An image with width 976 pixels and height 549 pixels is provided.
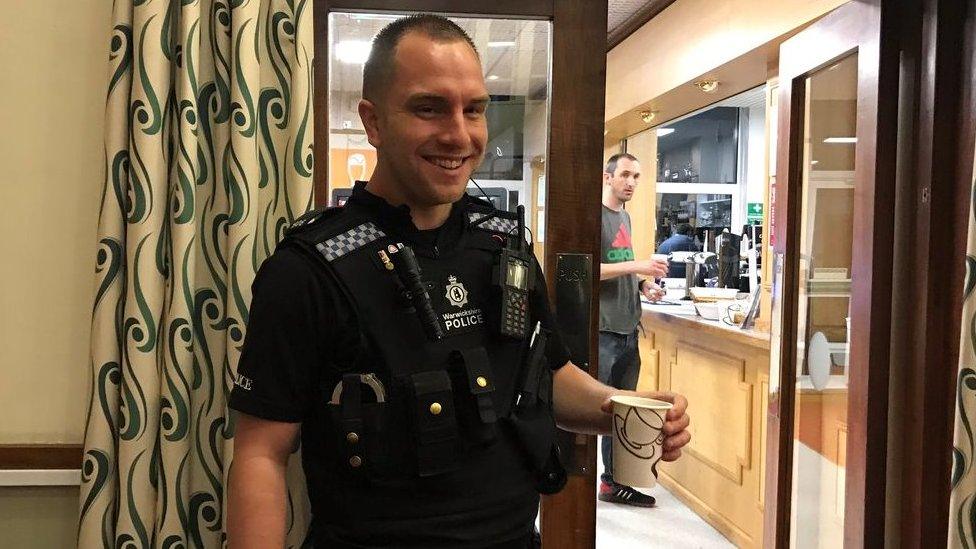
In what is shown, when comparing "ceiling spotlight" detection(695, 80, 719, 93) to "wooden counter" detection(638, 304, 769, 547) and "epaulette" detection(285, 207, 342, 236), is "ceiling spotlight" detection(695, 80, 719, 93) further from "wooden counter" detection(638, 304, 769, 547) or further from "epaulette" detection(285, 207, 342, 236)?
"epaulette" detection(285, 207, 342, 236)

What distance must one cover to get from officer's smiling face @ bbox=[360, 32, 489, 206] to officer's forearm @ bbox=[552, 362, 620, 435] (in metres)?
0.44

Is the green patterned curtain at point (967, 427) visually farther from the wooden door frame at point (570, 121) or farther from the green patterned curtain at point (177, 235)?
the green patterned curtain at point (177, 235)

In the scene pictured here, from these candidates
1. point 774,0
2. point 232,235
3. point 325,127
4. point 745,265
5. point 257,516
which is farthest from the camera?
point 745,265

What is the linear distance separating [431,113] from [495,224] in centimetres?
28

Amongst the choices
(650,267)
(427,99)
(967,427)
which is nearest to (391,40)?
(427,99)

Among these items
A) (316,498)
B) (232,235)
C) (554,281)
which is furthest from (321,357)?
(554,281)

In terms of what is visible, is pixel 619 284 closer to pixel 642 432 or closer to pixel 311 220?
pixel 642 432

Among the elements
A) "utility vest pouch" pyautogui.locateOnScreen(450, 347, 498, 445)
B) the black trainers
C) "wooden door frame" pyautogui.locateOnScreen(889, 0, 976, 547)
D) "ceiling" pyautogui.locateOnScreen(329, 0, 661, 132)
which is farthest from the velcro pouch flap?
the black trainers

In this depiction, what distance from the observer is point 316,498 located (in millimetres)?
1117

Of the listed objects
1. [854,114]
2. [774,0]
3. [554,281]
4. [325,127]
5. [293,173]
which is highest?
[774,0]

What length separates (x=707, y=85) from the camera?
13.3ft

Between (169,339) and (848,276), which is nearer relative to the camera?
(169,339)

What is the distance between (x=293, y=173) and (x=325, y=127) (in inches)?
9.1

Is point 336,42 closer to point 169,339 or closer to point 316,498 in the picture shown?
point 169,339
